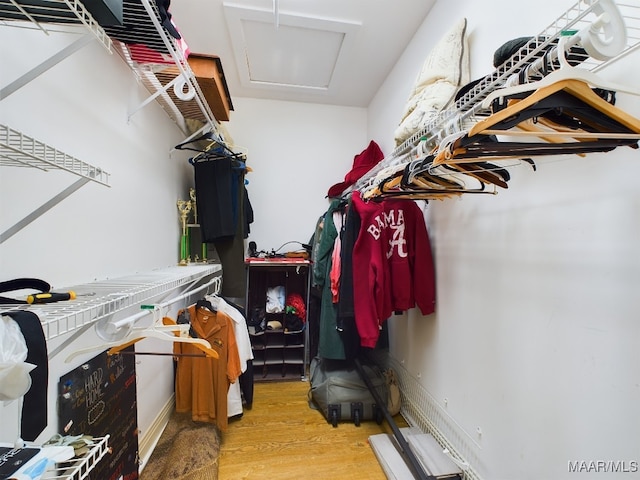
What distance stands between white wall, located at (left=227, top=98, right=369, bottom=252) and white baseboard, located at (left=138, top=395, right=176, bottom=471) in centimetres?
149

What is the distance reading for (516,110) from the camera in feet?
1.86

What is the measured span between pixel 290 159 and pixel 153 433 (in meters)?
2.43

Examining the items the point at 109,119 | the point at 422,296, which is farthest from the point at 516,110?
the point at 109,119

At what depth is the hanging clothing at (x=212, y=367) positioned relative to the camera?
71.2 inches

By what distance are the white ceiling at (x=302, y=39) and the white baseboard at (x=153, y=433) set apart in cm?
255

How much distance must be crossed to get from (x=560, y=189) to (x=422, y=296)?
887mm

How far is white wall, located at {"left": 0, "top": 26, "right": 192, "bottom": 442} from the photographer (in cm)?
87

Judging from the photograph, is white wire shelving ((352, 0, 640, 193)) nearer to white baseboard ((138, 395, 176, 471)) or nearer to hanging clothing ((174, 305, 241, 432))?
hanging clothing ((174, 305, 241, 432))

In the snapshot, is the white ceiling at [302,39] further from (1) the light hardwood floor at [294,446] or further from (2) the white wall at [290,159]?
(1) the light hardwood floor at [294,446]

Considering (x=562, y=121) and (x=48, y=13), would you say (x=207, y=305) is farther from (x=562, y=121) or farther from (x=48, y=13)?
(x=562, y=121)

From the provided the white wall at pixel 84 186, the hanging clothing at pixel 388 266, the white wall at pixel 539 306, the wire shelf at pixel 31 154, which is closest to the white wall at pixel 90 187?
the white wall at pixel 84 186

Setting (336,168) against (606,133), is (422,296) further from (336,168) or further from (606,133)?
(336,168)

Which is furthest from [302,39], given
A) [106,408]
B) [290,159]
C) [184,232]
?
[106,408]

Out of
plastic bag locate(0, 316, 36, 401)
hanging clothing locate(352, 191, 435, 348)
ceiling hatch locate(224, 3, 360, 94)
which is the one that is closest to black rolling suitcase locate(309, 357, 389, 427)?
hanging clothing locate(352, 191, 435, 348)
